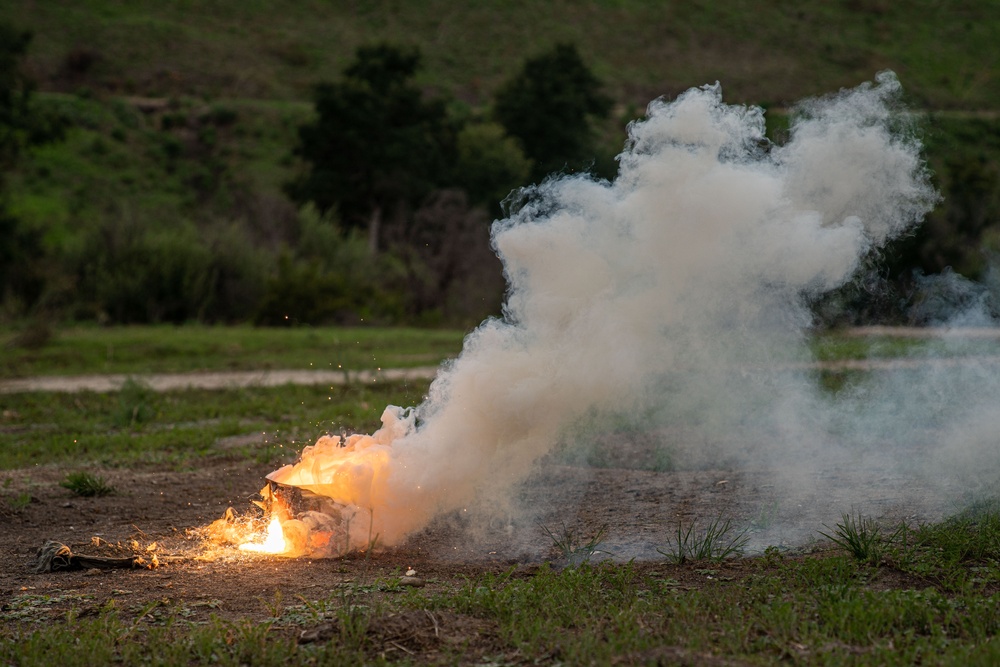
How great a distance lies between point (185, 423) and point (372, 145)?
1170 inches

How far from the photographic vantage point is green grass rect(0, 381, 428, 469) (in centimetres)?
891

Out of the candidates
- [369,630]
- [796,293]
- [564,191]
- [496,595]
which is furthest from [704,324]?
[369,630]

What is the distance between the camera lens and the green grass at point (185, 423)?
8906mm

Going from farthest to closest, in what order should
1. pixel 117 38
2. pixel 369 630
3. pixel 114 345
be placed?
1. pixel 117 38
2. pixel 114 345
3. pixel 369 630

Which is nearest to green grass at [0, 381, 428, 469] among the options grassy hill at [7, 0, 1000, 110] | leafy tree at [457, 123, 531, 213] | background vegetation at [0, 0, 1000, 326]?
background vegetation at [0, 0, 1000, 326]

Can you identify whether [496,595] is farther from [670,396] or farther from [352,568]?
[670,396]

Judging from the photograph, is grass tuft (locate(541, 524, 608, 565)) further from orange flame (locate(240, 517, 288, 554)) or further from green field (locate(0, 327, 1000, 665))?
orange flame (locate(240, 517, 288, 554))

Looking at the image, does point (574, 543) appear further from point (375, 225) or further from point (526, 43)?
point (526, 43)

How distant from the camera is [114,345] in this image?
60.2ft

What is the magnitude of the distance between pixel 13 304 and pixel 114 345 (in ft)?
20.3

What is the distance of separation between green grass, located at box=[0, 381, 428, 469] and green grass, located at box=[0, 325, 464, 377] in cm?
278

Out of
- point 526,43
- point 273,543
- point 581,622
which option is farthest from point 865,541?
point 526,43

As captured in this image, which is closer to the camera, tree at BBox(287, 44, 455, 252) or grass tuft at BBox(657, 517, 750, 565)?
grass tuft at BBox(657, 517, 750, 565)

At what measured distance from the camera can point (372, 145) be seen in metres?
39.5
